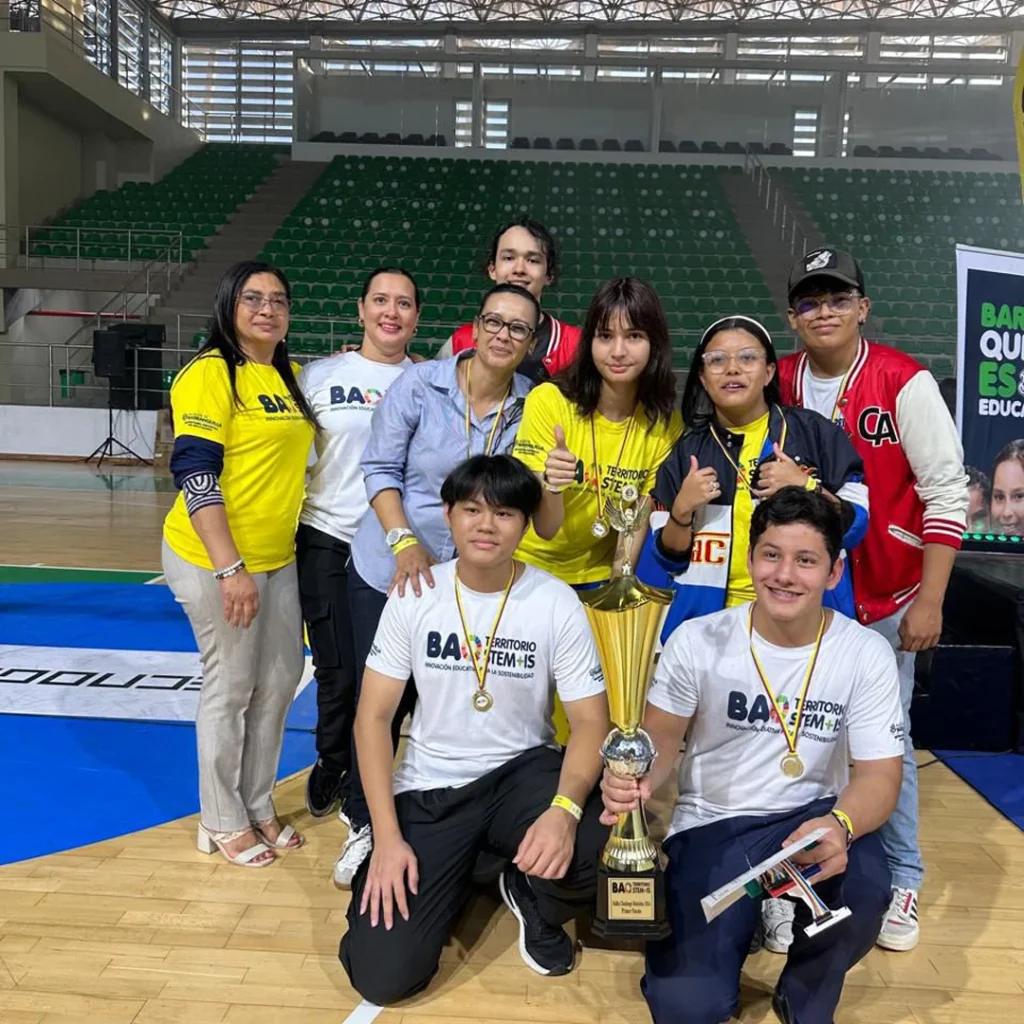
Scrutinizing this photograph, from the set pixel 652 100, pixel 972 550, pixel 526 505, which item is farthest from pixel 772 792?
pixel 652 100

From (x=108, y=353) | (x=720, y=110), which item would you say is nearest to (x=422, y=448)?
(x=108, y=353)

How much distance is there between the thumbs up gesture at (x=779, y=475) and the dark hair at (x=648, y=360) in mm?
308

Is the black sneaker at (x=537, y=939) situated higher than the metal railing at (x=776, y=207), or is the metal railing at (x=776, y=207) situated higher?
the metal railing at (x=776, y=207)

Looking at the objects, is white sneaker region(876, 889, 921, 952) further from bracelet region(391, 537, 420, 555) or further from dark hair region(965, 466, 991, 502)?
dark hair region(965, 466, 991, 502)

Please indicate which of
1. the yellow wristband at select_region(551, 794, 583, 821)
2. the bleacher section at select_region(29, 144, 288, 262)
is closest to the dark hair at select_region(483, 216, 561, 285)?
the yellow wristband at select_region(551, 794, 583, 821)

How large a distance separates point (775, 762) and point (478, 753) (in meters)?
0.61

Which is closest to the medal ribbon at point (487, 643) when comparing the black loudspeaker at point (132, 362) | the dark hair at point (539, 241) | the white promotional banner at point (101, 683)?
the dark hair at point (539, 241)

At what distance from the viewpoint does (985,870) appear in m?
2.39

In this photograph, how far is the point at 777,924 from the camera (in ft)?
6.64

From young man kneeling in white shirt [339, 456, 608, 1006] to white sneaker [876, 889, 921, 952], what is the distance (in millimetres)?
672

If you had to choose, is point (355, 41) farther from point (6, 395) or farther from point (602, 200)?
point (6, 395)

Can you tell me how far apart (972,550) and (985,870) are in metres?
1.48

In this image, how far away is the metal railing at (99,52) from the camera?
40.1ft

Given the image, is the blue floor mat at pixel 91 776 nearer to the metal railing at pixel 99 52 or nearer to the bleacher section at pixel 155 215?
the bleacher section at pixel 155 215
